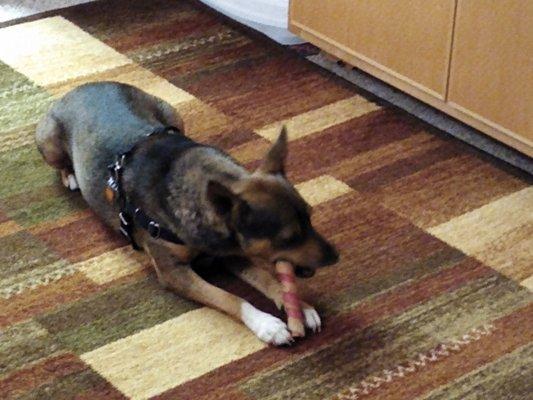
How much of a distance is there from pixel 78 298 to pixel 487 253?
1.05m

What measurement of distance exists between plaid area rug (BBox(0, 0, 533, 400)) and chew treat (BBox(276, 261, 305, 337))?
0.05 meters

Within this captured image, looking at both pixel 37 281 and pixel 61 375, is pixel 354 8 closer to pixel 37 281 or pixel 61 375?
pixel 37 281

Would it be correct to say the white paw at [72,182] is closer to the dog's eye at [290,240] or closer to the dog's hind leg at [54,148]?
the dog's hind leg at [54,148]

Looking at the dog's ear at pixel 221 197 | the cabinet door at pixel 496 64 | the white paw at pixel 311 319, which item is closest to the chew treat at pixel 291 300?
the white paw at pixel 311 319

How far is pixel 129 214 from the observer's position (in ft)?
8.87

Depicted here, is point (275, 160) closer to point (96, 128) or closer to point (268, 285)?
point (268, 285)

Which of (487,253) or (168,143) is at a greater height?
(168,143)

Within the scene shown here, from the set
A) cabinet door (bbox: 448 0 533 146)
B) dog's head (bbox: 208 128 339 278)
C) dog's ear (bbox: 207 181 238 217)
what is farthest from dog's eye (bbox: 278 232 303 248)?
cabinet door (bbox: 448 0 533 146)

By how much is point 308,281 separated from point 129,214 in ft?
1.56

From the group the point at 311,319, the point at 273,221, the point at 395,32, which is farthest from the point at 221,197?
the point at 395,32

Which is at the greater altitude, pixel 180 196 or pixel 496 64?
pixel 496 64

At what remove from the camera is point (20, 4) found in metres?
4.21

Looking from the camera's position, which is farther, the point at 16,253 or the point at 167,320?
the point at 16,253

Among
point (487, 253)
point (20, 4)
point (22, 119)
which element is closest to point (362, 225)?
point (487, 253)
